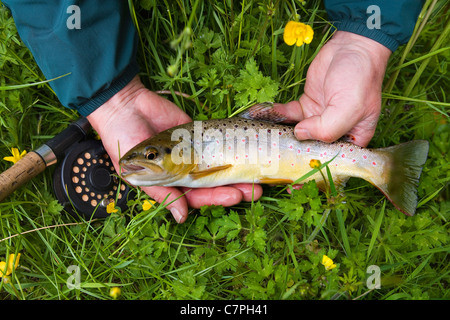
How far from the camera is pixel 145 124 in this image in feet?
9.95

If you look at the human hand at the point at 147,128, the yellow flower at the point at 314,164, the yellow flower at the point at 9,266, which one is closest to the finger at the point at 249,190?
the human hand at the point at 147,128

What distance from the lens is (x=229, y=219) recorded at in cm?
282

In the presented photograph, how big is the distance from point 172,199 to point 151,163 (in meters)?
0.37

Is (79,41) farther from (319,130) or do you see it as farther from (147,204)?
(319,130)

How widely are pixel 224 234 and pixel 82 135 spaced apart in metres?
1.46

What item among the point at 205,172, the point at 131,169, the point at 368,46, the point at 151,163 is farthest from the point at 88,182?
the point at 368,46

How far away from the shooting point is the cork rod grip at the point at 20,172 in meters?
2.71

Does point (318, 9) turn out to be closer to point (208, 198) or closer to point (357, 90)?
point (357, 90)

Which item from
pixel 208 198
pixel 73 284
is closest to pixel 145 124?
pixel 208 198

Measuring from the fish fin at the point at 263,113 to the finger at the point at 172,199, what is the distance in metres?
0.83

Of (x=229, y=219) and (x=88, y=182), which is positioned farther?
(x=88, y=182)

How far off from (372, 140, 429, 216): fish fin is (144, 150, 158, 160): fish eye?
1716mm

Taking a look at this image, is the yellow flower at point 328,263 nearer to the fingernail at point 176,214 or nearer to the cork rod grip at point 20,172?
the fingernail at point 176,214
